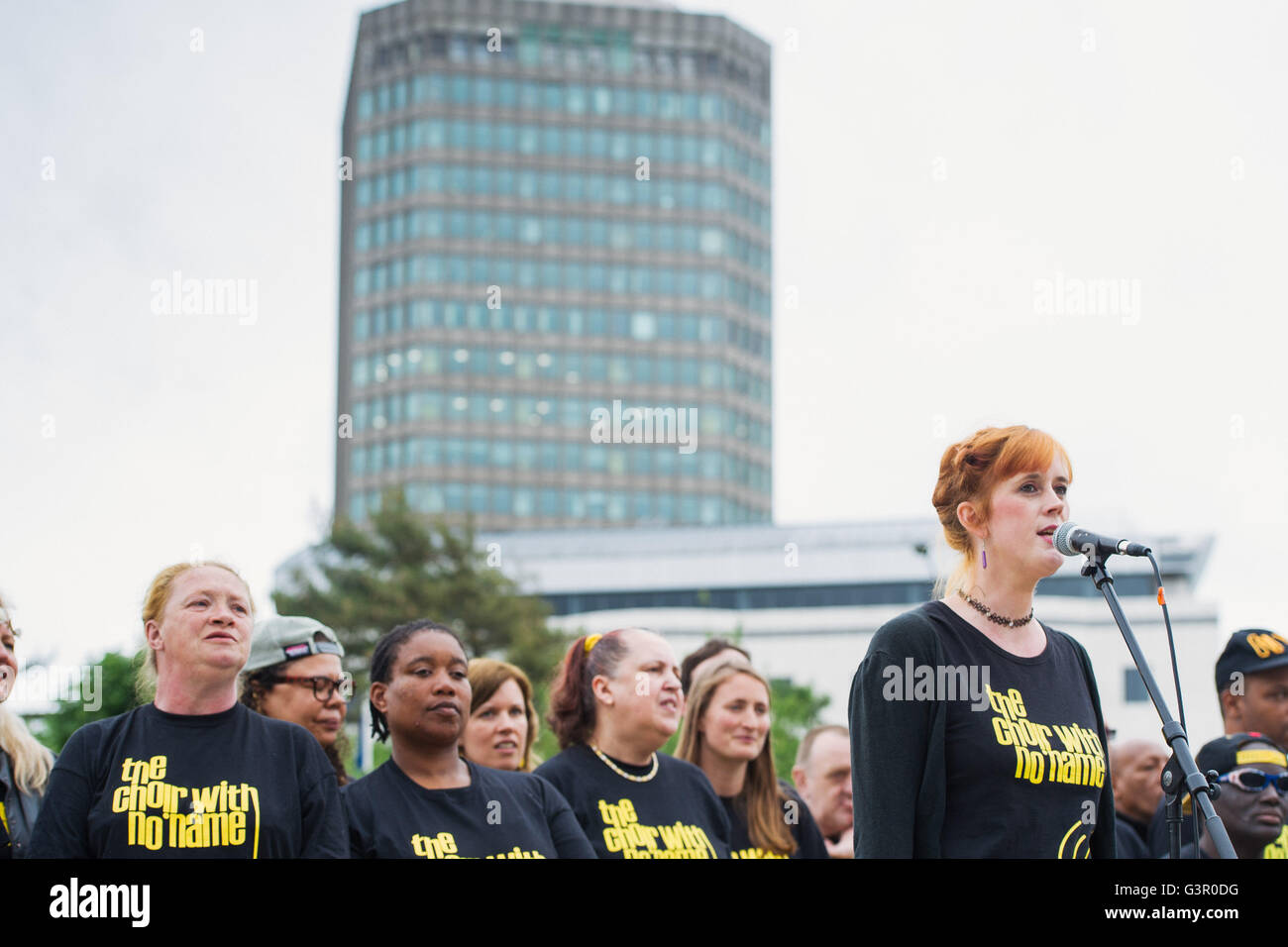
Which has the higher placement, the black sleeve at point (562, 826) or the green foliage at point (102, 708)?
the black sleeve at point (562, 826)

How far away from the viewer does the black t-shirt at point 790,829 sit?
201 inches

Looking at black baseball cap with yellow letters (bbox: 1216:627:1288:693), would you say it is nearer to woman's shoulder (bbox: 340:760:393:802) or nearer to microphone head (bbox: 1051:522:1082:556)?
microphone head (bbox: 1051:522:1082:556)

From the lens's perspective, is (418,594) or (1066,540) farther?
(418,594)

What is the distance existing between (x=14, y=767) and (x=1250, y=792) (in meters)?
3.71

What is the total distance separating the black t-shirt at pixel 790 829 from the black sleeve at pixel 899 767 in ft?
6.91

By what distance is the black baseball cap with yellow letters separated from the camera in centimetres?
504

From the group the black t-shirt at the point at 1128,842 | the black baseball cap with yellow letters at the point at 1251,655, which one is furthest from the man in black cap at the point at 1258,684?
the black t-shirt at the point at 1128,842

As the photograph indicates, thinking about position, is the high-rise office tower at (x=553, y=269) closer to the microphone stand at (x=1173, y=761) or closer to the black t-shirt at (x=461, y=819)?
the black t-shirt at (x=461, y=819)

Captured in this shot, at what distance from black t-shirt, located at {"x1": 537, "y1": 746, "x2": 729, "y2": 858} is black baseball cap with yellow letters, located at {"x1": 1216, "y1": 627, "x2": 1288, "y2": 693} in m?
1.81

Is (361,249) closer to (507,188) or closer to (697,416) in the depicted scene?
(507,188)

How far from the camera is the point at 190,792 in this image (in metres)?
3.65

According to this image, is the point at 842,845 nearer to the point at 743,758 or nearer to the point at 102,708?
the point at 743,758

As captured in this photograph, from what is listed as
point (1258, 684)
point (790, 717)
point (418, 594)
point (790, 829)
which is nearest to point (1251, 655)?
point (1258, 684)
